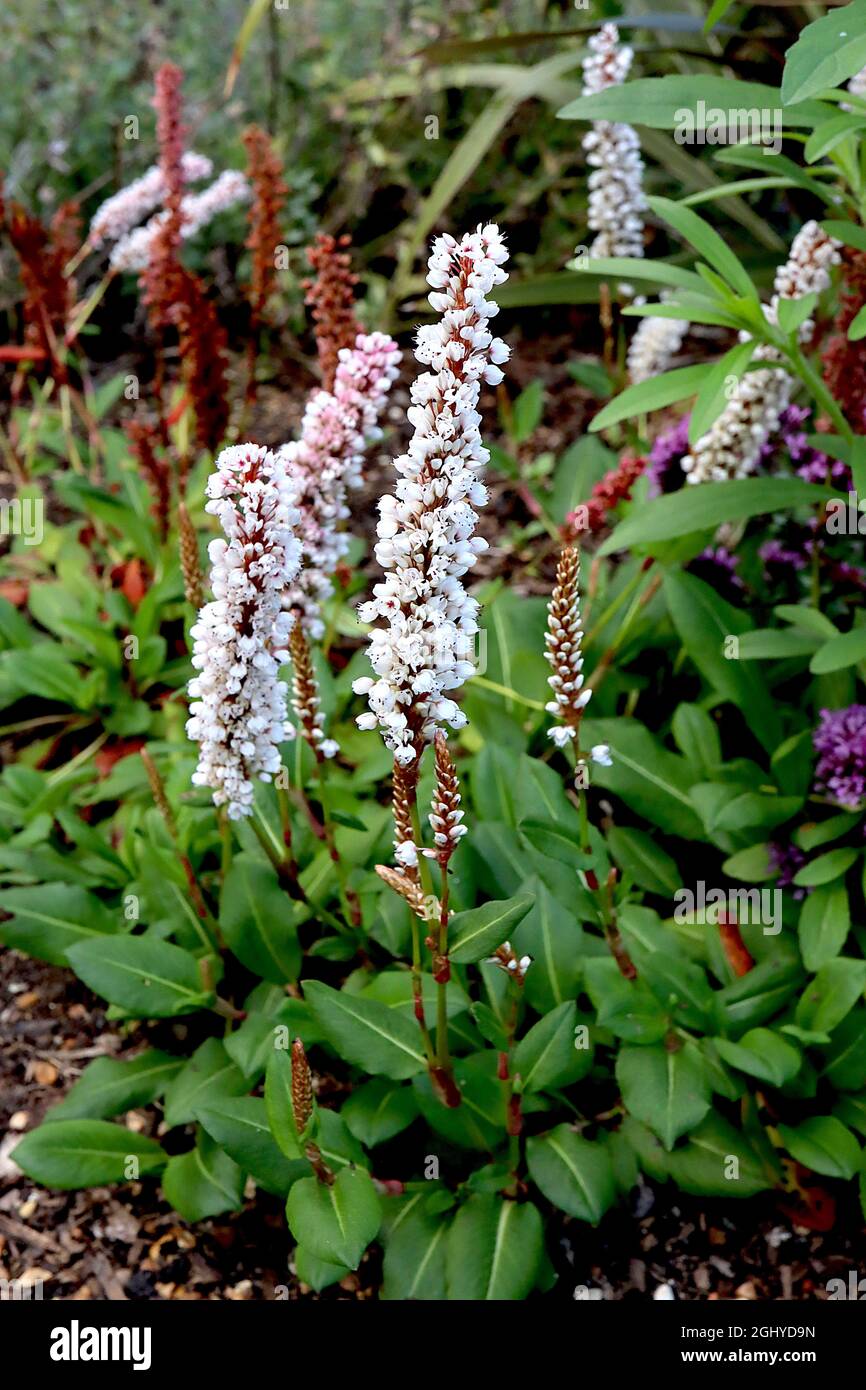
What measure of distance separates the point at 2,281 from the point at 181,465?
6.97 feet

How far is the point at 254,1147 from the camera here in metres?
2.54

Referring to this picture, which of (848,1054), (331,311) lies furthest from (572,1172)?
(331,311)

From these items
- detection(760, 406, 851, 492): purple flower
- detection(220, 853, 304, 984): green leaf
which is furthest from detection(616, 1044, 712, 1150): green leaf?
detection(760, 406, 851, 492): purple flower

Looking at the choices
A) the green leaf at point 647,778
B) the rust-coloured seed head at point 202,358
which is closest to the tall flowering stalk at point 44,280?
the rust-coloured seed head at point 202,358

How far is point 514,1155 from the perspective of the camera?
9.00 feet

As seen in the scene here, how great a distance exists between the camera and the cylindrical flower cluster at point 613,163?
3695mm

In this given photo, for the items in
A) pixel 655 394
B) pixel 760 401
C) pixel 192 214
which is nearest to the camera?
pixel 655 394

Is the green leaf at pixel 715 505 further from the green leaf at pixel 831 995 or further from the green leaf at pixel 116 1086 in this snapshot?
the green leaf at pixel 116 1086

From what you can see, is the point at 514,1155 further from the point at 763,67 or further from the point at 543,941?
the point at 763,67

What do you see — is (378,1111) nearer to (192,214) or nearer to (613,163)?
(613,163)

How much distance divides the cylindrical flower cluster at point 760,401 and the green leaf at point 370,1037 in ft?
5.14

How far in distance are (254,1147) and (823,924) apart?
55.1 inches

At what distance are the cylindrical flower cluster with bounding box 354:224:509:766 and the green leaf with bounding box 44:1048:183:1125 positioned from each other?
1.44 metres

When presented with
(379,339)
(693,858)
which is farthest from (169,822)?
(693,858)
